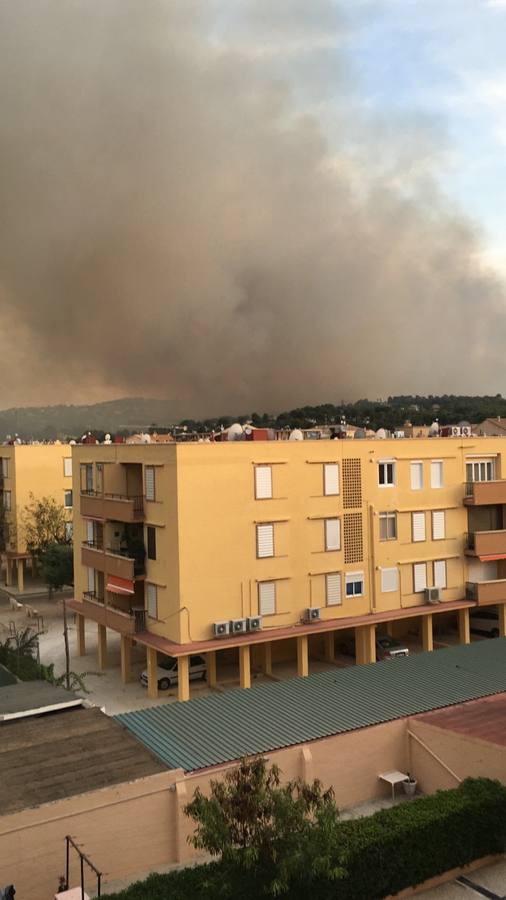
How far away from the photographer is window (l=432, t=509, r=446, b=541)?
36125mm

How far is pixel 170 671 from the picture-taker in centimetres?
3366

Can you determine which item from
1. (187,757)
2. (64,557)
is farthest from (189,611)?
(64,557)

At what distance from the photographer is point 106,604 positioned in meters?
34.6

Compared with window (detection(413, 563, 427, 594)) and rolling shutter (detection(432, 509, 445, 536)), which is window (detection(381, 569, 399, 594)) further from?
rolling shutter (detection(432, 509, 445, 536))

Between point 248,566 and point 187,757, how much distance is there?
12.4 meters

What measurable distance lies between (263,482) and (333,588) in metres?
5.71

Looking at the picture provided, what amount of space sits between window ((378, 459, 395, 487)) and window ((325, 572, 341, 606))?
477 centimetres

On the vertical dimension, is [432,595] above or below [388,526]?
below

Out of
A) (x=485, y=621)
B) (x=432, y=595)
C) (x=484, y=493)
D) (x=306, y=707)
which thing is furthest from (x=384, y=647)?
(x=306, y=707)

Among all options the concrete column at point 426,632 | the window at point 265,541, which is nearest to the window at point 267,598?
the window at point 265,541

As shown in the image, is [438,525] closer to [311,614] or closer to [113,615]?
[311,614]

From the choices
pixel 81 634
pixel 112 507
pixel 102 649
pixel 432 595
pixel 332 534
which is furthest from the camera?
pixel 81 634

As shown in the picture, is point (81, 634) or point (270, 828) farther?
point (81, 634)

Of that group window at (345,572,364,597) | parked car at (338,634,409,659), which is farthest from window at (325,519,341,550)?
parked car at (338,634,409,659)
